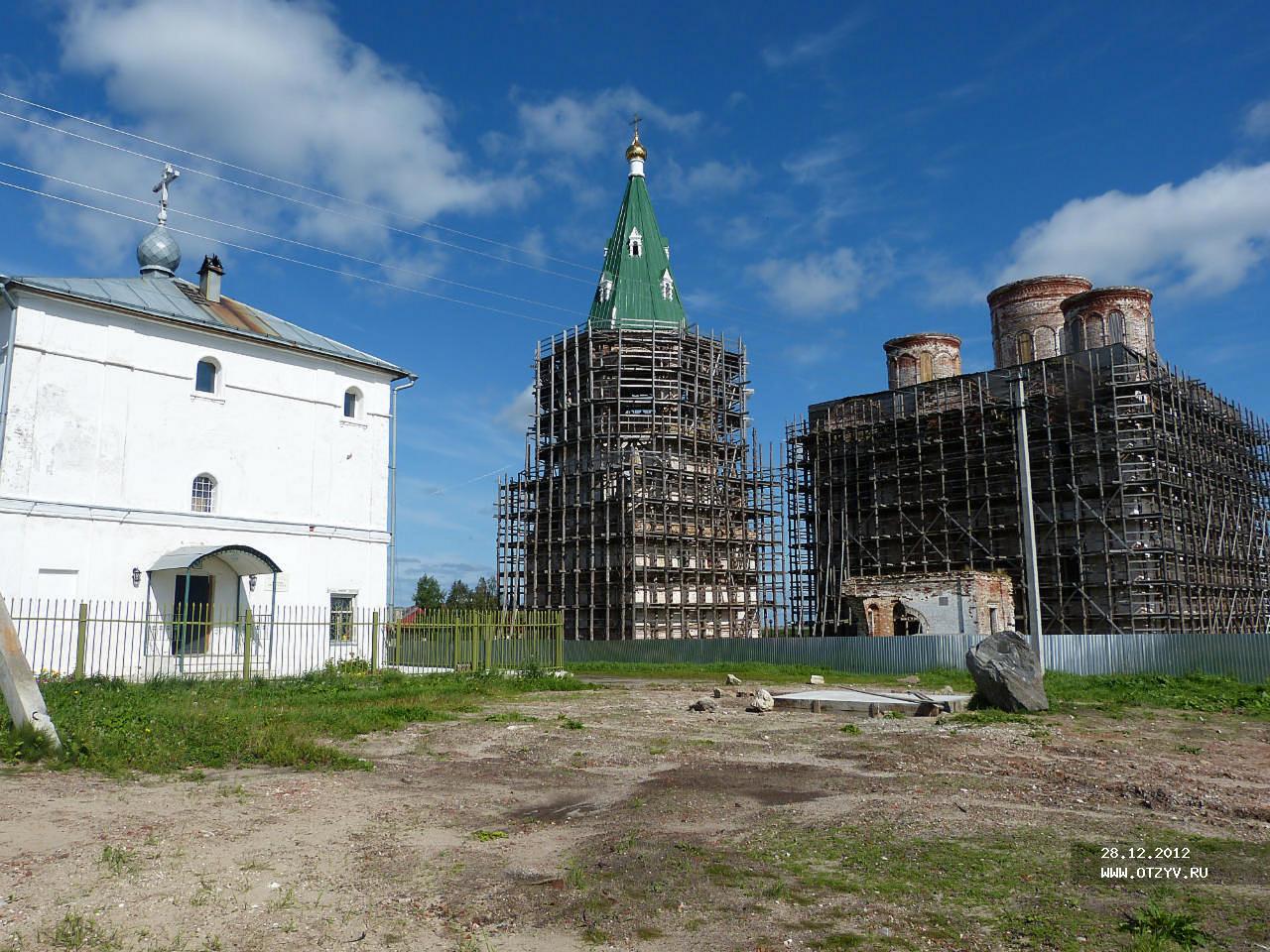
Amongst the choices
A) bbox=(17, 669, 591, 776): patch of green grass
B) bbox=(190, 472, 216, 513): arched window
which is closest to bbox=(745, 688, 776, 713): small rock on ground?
bbox=(17, 669, 591, 776): patch of green grass

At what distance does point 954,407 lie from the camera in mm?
35094

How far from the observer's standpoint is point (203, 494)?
22172 millimetres

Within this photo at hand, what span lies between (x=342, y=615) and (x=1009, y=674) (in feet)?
50.9

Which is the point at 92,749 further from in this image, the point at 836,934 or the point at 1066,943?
the point at 1066,943

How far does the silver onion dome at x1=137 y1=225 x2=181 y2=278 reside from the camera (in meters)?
25.0

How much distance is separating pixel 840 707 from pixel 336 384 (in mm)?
15359

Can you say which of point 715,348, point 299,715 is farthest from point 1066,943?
point 715,348

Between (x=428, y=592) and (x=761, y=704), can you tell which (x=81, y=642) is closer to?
(x=761, y=704)

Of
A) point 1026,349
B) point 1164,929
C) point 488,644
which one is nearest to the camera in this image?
point 1164,929

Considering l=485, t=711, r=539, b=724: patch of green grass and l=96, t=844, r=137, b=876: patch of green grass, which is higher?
l=96, t=844, r=137, b=876: patch of green grass

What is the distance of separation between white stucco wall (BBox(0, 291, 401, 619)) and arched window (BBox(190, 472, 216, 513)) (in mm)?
185

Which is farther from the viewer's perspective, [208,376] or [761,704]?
[208,376]

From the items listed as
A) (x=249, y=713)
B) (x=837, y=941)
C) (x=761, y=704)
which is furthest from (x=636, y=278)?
(x=837, y=941)

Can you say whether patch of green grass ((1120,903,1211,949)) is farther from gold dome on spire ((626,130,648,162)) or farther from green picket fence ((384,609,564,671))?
gold dome on spire ((626,130,648,162))
